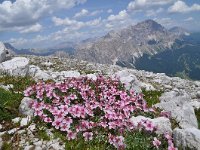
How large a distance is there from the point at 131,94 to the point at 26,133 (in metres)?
4.99

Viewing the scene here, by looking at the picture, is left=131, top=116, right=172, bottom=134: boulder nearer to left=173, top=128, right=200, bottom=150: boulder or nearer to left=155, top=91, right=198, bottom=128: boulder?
left=173, top=128, right=200, bottom=150: boulder

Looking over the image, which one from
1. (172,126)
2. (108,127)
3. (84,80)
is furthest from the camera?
(84,80)

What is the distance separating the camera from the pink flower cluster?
1064cm

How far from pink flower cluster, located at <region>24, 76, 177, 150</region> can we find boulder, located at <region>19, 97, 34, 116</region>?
0.28 meters

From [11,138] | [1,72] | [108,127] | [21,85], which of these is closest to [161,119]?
[108,127]

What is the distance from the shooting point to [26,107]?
38.4 ft

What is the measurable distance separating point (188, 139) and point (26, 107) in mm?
5499

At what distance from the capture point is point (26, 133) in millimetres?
10375

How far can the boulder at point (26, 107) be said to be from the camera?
1157cm

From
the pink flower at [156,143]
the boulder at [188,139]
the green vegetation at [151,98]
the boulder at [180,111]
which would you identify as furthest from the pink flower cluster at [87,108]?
the green vegetation at [151,98]

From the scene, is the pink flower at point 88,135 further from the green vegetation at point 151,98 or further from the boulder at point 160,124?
the green vegetation at point 151,98

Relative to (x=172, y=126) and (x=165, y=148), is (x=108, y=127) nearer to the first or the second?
(x=165, y=148)

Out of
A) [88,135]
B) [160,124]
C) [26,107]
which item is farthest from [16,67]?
[160,124]

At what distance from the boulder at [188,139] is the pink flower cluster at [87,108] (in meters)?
0.82
